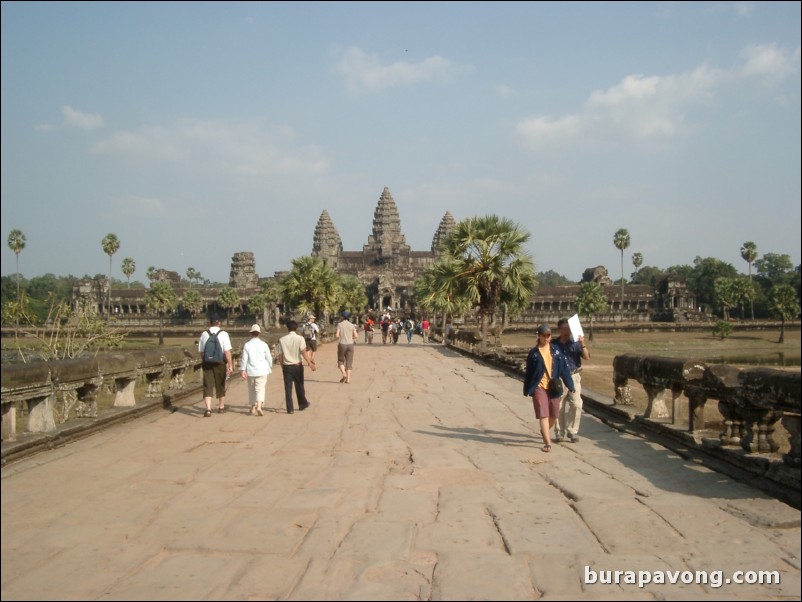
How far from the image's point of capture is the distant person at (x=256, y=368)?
10.4 m

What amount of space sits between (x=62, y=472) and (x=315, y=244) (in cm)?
12594

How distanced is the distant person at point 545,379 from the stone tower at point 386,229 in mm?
120585

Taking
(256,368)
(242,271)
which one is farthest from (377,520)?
(242,271)

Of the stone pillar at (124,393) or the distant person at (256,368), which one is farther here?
the distant person at (256,368)

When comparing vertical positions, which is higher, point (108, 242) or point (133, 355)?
point (108, 242)

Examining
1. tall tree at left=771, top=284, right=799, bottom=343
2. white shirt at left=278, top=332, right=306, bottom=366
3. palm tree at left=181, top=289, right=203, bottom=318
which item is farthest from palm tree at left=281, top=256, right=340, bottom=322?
palm tree at left=181, top=289, right=203, bottom=318

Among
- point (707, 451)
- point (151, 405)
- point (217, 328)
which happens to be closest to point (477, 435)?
point (707, 451)

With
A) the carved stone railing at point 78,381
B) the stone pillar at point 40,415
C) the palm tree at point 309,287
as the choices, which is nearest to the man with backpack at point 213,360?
the carved stone railing at point 78,381

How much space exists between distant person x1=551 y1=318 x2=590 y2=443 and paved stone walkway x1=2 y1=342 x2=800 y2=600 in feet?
1.09

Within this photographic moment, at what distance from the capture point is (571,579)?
3912mm

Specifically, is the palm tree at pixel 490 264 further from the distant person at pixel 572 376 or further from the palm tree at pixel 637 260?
the palm tree at pixel 637 260

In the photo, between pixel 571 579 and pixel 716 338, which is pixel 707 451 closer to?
pixel 571 579

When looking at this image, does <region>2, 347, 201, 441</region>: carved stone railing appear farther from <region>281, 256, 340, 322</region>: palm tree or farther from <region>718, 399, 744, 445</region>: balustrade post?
<region>281, 256, 340, 322</region>: palm tree

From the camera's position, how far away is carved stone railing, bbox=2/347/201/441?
22.7 feet
